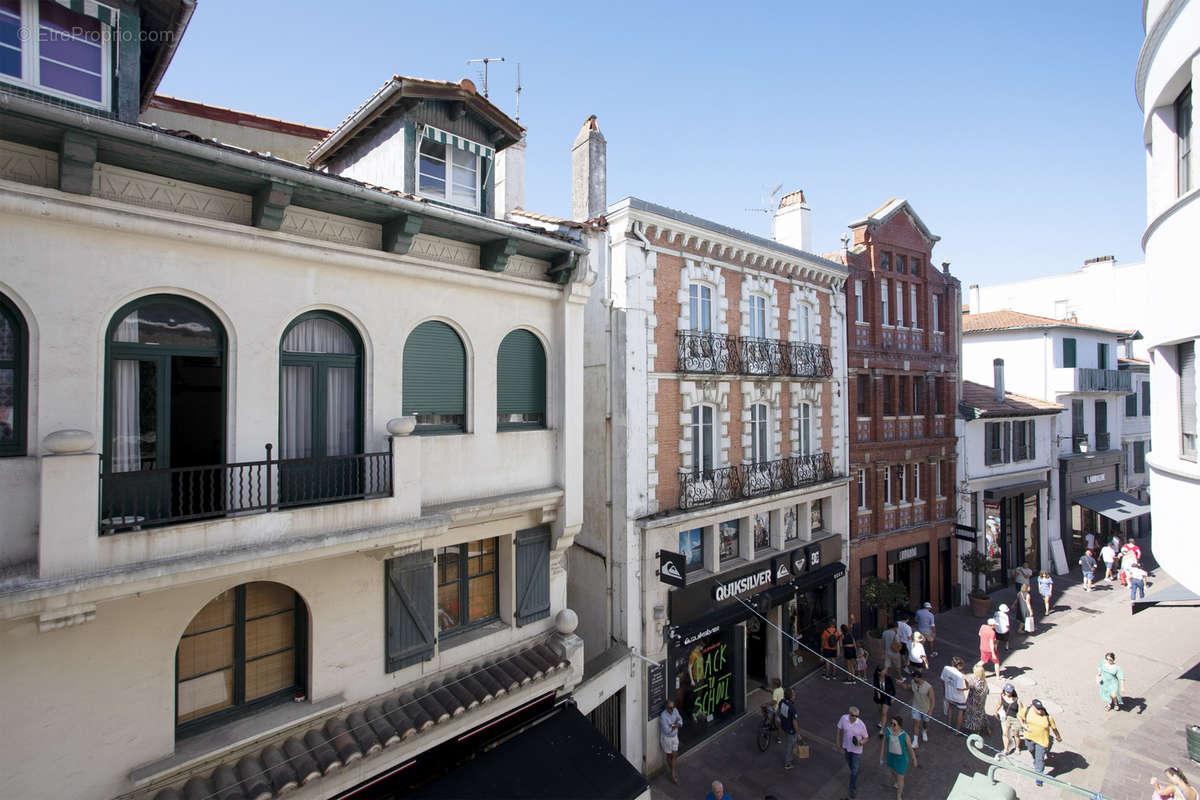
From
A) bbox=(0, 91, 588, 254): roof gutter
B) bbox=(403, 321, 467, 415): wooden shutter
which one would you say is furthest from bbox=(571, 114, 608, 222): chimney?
bbox=(403, 321, 467, 415): wooden shutter

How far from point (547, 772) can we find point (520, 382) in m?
6.07

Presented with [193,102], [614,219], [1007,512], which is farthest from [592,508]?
[1007,512]

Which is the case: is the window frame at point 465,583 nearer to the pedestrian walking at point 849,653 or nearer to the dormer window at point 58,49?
the dormer window at point 58,49

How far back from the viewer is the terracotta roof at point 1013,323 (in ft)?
85.6

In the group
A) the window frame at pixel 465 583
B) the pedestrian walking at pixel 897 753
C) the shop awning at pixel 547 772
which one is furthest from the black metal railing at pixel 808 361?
the shop awning at pixel 547 772

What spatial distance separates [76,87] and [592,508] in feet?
36.0

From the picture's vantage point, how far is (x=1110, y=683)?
1395 centimetres

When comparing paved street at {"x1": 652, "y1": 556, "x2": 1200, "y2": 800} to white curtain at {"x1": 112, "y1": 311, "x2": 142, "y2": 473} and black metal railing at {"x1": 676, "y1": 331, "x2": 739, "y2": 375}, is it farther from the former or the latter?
white curtain at {"x1": 112, "y1": 311, "x2": 142, "y2": 473}

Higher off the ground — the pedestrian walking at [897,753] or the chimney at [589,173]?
the chimney at [589,173]

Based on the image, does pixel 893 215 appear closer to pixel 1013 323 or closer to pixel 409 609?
pixel 1013 323

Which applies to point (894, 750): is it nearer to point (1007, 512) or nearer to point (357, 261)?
point (357, 261)

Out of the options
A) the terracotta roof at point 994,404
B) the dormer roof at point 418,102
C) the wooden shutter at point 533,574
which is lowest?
the wooden shutter at point 533,574

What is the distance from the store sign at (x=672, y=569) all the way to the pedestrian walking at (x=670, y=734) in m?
2.82

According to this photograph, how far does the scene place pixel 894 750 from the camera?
37.3ft
